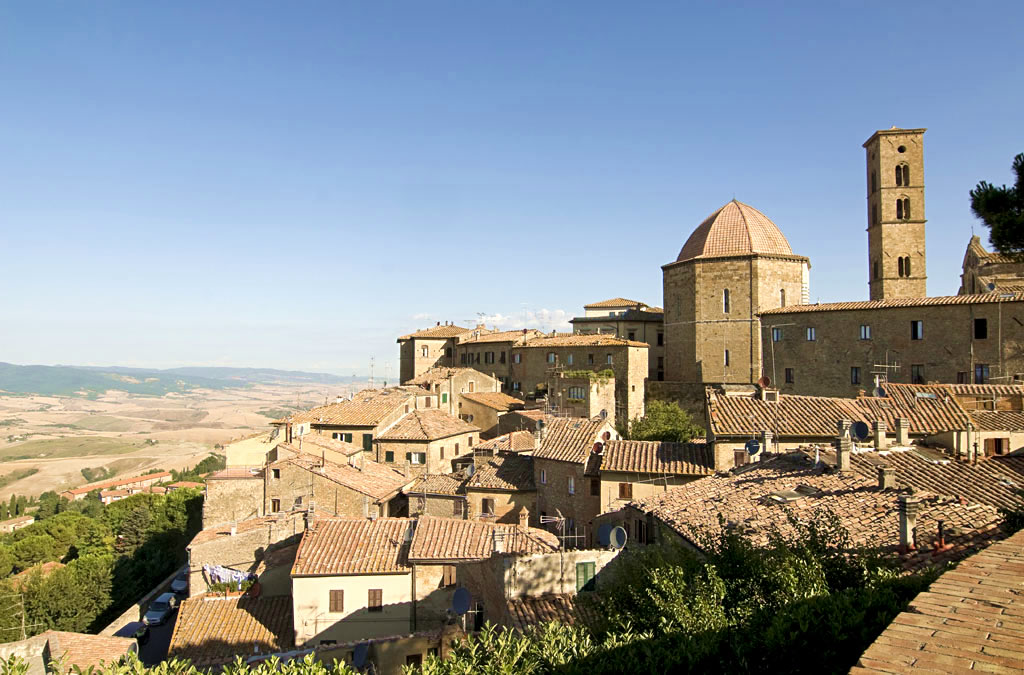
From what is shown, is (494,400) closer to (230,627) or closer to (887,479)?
(230,627)

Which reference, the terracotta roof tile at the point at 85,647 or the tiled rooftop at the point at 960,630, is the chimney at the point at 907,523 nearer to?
the tiled rooftop at the point at 960,630

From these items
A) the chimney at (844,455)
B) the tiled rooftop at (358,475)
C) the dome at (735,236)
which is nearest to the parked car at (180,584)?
the tiled rooftop at (358,475)

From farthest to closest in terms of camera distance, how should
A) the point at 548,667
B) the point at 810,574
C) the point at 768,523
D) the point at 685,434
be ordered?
the point at 685,434
the point at 768,523
the point at 810,574
the point at 548,667

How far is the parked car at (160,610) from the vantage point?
90.9 ft

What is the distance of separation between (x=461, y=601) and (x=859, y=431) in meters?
12.4

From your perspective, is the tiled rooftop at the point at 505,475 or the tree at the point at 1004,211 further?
the tiled rooftop at the point at 505,475

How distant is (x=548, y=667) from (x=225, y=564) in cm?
2082

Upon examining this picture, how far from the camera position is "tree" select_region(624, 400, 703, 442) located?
3791 centimetres

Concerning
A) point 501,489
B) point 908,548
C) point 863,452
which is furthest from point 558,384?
point 908,548

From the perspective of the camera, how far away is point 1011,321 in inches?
1340

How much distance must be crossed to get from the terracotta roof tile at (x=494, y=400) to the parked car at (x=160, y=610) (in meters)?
22.3

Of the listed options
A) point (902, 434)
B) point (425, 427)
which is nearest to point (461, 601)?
point (902, 434)

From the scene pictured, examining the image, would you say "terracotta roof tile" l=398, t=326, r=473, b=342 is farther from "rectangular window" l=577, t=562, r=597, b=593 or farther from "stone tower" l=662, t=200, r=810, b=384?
"rectangular window" l=577, t=562, r=597, b=593

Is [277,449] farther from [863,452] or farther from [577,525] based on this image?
[863,452]
